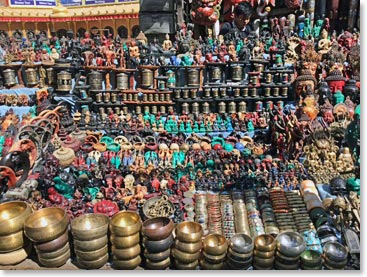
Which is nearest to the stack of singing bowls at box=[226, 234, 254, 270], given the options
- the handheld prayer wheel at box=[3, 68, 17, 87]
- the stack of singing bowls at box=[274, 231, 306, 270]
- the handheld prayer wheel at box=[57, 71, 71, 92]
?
the stack of singing bowls at box=[274, 231, 306, 270]

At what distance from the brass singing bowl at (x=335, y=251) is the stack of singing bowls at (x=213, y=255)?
108 centimetres

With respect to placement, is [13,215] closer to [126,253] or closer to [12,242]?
[12,242]

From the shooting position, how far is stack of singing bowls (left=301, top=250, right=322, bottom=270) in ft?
12.3

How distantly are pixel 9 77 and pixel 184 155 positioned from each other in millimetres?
5963

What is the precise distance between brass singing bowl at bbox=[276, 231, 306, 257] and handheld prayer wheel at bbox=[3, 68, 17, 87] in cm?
847

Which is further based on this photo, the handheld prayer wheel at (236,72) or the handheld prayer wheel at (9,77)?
the handheld prayer wheel at (9,77)

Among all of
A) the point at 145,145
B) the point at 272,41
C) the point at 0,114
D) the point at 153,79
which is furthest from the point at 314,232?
the point at 0,114

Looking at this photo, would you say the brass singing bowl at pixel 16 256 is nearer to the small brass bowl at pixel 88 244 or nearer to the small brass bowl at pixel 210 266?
the small brass bowl at pixel 88 244

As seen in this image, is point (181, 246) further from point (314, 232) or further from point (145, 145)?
point (145, 145)

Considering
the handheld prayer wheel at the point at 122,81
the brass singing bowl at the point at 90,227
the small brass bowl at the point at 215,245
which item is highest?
the handheld prayer wheel at the point at 122,81

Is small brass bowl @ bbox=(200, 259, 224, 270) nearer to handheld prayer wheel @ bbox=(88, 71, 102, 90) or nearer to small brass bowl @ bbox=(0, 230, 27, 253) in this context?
small brass bowl @ bbox=(0, 230, 27, 253)

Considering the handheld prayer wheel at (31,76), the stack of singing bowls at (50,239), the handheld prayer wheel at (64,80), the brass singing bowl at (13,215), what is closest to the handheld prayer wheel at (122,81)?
the handheld prayer wheel at (64,80)

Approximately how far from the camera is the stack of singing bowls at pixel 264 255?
381cm

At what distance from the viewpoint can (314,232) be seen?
4.40m
